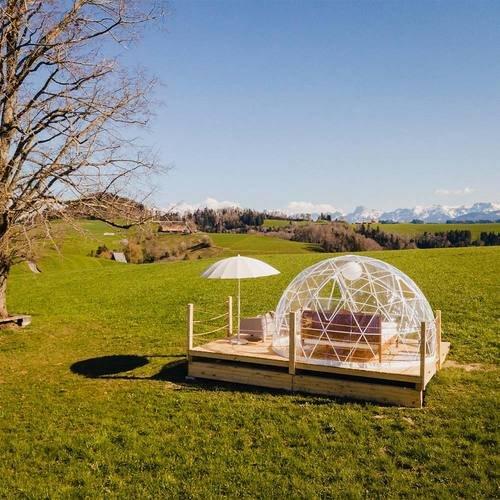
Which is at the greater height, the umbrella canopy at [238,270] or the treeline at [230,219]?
the treeline at [230,219]

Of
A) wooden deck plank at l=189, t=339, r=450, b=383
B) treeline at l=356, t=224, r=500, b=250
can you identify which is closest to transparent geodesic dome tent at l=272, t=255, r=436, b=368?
wooden deck plank at l=189, t=339, r=450, b=383

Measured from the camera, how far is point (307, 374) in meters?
10.7

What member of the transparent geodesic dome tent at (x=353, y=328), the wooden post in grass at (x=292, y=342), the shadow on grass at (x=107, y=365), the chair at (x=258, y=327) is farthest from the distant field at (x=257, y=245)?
the wooden post in grass at (x=292, y=342)

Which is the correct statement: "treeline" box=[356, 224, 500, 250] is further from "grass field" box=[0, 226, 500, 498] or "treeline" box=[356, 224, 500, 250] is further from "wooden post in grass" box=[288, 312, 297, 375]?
"wooden post in grass" box=[288, 312, 297, 375]

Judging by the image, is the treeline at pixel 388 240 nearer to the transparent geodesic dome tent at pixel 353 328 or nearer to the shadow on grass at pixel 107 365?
the transparent geodesic dome tent at pixel 353 328

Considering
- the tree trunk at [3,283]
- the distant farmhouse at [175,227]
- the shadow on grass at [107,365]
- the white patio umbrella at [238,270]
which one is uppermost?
the distant farmhouse at [175,227]

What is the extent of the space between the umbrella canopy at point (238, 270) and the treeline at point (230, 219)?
8786 cm

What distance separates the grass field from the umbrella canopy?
2.68 m

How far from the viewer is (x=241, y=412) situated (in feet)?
31.2

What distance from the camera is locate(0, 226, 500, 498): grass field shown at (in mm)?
7105

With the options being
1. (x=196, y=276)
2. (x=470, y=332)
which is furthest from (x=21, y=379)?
(x=196, y=276)

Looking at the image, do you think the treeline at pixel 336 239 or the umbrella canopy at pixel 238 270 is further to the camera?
the treeline at pixel 336 239

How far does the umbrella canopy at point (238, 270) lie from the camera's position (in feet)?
39.8

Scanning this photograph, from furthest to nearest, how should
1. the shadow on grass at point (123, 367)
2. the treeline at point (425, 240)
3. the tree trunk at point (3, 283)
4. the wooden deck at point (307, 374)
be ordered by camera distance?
1. the treeline at point (425, 240)
2. the tree trunk at point (3, 283)
3. the shadow on grass at point (123, 367)
4. the wooden deck at point (307, 374)
